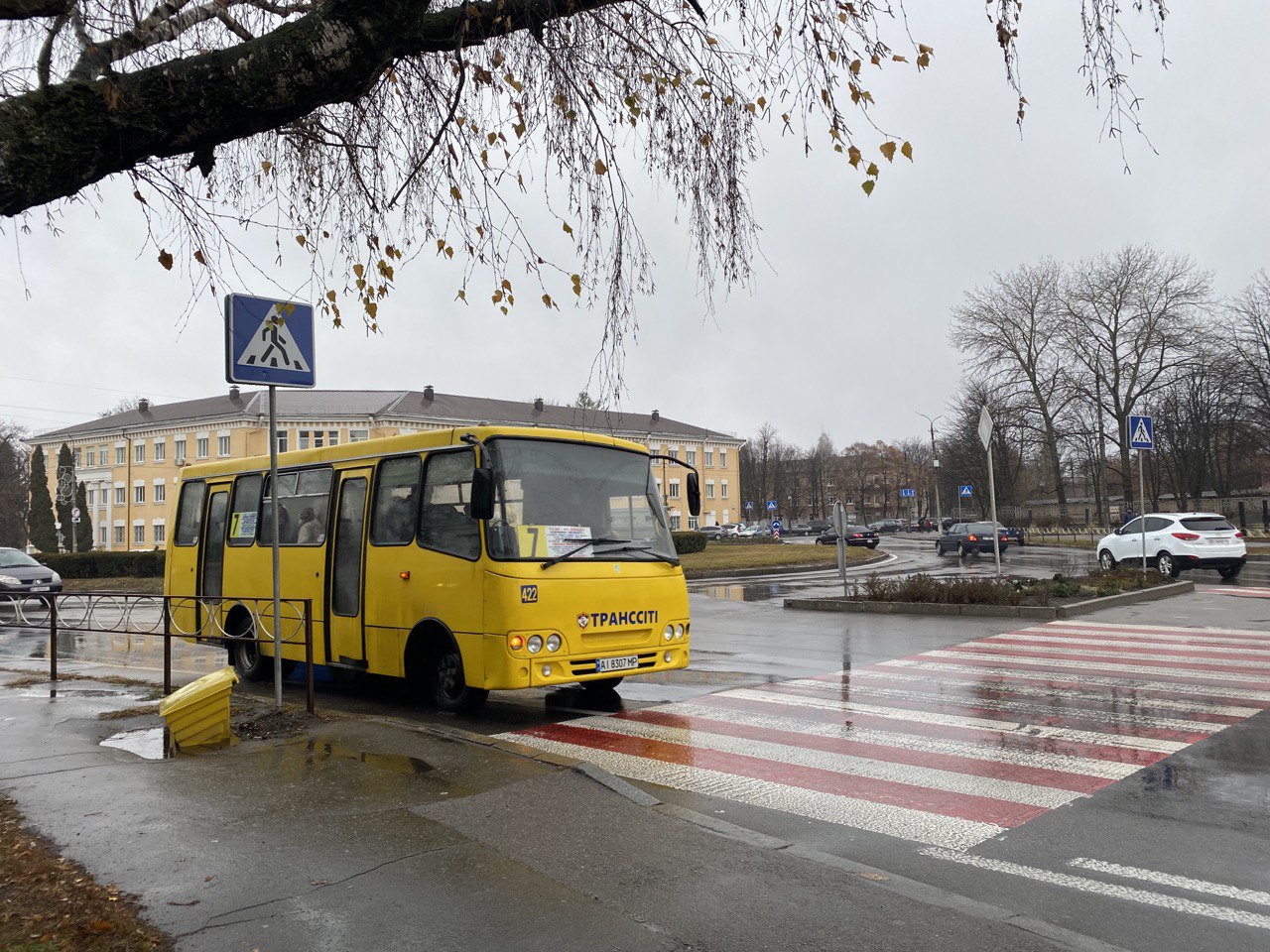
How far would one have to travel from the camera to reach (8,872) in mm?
4387

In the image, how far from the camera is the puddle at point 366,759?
6426mm

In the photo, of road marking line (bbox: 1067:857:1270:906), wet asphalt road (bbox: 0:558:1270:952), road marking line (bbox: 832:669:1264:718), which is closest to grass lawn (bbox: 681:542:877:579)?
wet asphalt road (bbox: 0:558:1270:952)

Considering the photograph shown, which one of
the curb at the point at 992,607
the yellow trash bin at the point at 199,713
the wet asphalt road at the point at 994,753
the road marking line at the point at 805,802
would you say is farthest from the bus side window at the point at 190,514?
the curb at the point at 992,607

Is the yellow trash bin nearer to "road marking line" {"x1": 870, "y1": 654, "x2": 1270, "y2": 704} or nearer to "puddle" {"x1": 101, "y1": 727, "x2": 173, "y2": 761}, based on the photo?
"puddle" {"x1": 101, "y1": 727, "x2": 173, "y2": 761}

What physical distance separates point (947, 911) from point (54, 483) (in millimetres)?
109307

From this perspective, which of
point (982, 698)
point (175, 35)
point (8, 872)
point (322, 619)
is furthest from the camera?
point (322, 619)

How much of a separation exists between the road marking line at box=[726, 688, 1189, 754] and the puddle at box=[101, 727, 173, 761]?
5.27 meters

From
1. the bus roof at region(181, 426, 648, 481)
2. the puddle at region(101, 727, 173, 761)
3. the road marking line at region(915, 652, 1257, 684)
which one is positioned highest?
the bus roof at region(181, 426, 648, 481)

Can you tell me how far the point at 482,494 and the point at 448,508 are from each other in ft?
3.55

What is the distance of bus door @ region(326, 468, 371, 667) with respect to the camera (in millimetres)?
9906

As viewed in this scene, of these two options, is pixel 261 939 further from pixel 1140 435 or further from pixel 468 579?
pixel 1140 435

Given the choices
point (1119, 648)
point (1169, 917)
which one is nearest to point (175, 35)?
point (1169, 917)

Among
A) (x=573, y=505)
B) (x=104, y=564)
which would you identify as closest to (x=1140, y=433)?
(x=573, y=505)

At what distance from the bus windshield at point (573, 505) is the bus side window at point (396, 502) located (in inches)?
49.2
